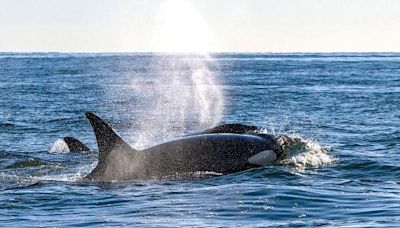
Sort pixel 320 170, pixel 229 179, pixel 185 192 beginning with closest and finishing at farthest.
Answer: pixel 185 192 → pixel 229 179 → pixel 320 170

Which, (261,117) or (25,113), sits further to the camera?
(25,113)

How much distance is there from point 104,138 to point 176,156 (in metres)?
1.34

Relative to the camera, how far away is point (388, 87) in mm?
50656

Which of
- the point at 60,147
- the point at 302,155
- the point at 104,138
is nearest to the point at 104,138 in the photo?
the point at 104,138

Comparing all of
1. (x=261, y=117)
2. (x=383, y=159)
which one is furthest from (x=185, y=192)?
(x=261, y=117)

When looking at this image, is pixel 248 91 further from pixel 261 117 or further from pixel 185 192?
pixel 185 192

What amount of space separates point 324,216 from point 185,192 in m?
2.78

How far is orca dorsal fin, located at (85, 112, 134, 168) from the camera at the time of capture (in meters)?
15.4

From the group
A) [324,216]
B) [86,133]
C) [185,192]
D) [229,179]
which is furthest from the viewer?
[86,133]

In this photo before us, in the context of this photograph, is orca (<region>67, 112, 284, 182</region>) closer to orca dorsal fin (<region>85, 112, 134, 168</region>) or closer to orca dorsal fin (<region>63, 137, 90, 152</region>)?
orca dorsal fin (<region>85, 112, 134, 168</region>)

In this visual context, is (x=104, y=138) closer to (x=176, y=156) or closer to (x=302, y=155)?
(x=176, y=156)

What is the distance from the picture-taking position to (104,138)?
15484 mm

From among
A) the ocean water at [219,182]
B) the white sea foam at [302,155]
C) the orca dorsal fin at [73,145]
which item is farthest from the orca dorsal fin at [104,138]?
the orca dorsal fin at [73,145]

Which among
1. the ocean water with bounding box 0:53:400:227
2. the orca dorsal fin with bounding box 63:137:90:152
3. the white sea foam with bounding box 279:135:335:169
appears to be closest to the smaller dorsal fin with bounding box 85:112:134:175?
the ocean water with bounding box 0:53:400:227
